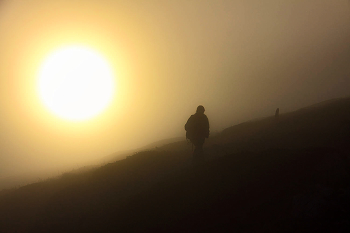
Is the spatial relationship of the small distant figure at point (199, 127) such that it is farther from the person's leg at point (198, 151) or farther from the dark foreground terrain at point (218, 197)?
the dark foreground terrain at point (218, 197)

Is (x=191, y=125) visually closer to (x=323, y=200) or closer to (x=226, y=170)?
(x=226, y=170)

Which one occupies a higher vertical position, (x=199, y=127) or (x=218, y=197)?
(x=199, y=127)

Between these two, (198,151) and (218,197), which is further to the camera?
(198,151)

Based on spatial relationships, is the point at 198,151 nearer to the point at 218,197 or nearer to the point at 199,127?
the point at 199,127

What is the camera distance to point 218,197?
1009 cm

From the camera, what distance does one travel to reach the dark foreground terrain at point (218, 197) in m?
7.95

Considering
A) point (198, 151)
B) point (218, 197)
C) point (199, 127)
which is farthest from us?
point (198, 151)

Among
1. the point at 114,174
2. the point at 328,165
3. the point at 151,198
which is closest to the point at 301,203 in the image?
the point at 328,165

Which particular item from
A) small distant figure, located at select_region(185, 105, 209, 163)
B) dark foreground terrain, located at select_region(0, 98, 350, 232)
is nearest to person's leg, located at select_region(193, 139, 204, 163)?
small distant figure, located at select_region(185, 105, 209, 163)

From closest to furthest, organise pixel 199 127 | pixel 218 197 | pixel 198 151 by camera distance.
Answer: pixel 218 197, pixel 199 127, pixel 198 151

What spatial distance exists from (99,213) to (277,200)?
822 centimetres

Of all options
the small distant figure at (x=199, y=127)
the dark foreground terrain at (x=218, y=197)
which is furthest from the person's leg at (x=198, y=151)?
the dark foreground terrain at (x=218, y=197)

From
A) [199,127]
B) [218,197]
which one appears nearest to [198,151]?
[199,127]

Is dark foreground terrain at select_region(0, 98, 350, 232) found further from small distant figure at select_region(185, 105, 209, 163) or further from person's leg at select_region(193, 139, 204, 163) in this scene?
small distant figure at select_region(185, 105, 209, 163)
